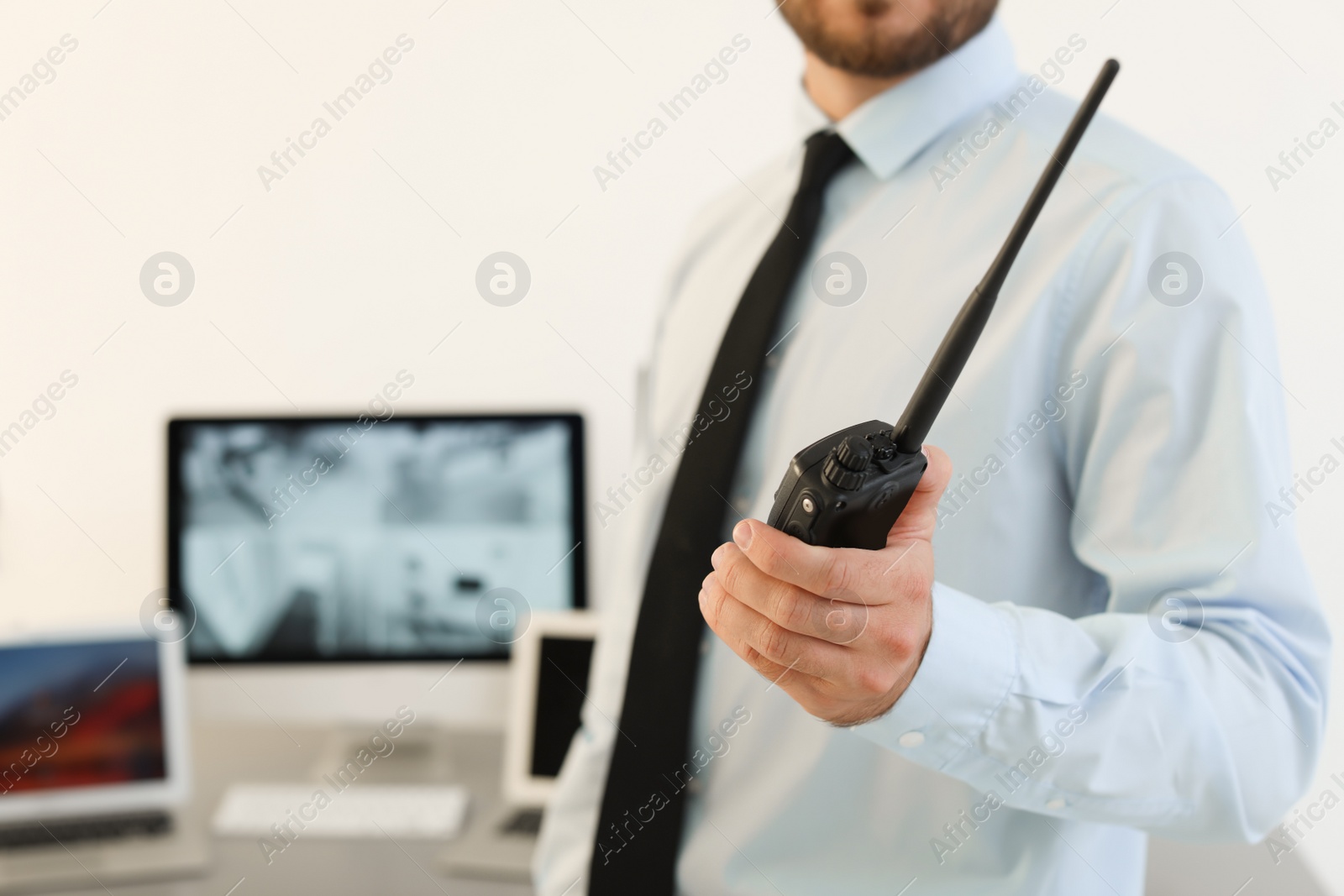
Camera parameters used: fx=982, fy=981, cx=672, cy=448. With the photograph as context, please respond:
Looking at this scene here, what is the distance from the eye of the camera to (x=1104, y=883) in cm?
79

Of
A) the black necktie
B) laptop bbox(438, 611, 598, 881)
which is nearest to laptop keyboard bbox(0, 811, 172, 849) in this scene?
laptop bbox(438, 611, 598, 881)

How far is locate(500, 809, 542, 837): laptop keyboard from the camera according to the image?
1510mm

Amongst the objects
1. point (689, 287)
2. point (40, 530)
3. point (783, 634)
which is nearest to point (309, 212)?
point (40, 530)

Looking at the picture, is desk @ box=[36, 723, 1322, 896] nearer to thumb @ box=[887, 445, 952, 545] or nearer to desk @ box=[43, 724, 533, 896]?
desk @ box=[43, 724, 533, 896]

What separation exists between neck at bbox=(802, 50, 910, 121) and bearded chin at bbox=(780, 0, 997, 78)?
2 cm

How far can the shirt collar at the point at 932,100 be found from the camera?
0.89 meters

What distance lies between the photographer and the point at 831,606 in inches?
18.5

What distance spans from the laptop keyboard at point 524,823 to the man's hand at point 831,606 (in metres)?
1.12

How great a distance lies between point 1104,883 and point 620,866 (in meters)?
0.40

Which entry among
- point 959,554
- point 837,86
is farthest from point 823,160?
point 959,554

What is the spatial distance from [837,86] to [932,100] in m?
0.12

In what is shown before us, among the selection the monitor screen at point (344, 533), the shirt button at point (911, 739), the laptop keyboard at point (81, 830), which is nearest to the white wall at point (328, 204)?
the monitor screen at point (344, 533)

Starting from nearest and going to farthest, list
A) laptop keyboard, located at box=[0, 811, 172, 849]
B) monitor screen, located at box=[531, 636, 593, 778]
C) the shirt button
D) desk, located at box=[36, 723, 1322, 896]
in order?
the shirt button, desk, located at box=[36, 723, 1322, 896], laptop keyboard, located at box=[0, 811, 172, 849], monitor screen, located at box=[531, 636, 593, 778]

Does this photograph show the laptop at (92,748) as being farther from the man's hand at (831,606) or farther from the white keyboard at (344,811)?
the man's hand at (831,606)
